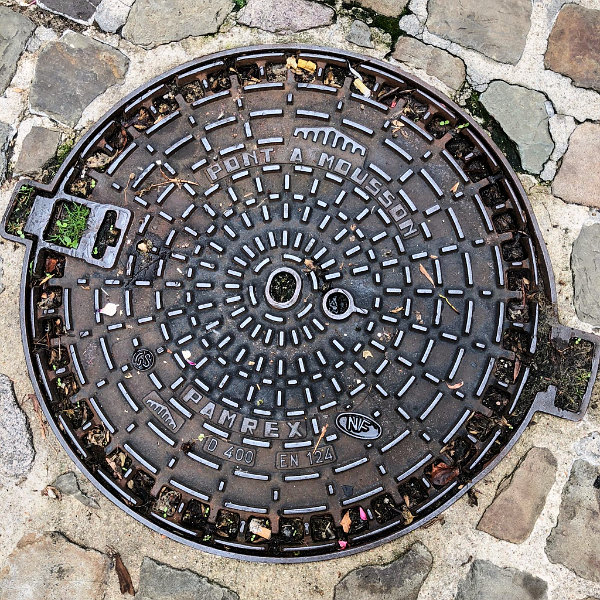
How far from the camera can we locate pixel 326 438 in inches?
118

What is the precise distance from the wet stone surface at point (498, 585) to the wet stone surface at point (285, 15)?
3.65 metres

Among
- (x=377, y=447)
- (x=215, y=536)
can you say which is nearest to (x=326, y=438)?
(x=377, y=447)

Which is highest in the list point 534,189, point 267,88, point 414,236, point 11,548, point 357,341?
point 267,88

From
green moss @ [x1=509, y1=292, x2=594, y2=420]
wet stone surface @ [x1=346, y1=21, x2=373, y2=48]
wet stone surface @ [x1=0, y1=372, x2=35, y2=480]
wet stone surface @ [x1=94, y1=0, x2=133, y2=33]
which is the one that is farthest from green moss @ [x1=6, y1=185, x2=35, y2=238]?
green moss @ [x1=509, y1=292, x2=594, y2=420]

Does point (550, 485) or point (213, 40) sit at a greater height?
point (213, 40)

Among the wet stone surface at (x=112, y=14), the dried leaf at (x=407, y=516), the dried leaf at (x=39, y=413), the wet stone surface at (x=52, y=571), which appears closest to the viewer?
the dried leaf at (x=407, y=516)

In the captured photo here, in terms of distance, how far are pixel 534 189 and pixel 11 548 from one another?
160 inches

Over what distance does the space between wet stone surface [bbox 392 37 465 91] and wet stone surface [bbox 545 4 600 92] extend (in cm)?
61

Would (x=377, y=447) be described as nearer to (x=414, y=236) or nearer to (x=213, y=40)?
(x=414, y=236)

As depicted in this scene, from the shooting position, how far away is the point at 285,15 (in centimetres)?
339

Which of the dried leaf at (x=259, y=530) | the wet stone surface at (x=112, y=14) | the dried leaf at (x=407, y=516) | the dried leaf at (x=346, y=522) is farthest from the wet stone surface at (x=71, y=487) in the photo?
the wet stone surface at (x=112, y=14)

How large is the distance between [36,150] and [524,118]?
10.8ft

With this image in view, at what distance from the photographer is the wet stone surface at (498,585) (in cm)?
299

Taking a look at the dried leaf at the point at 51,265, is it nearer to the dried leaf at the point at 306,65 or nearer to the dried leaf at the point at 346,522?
the dried leaf at the point at 306,65
